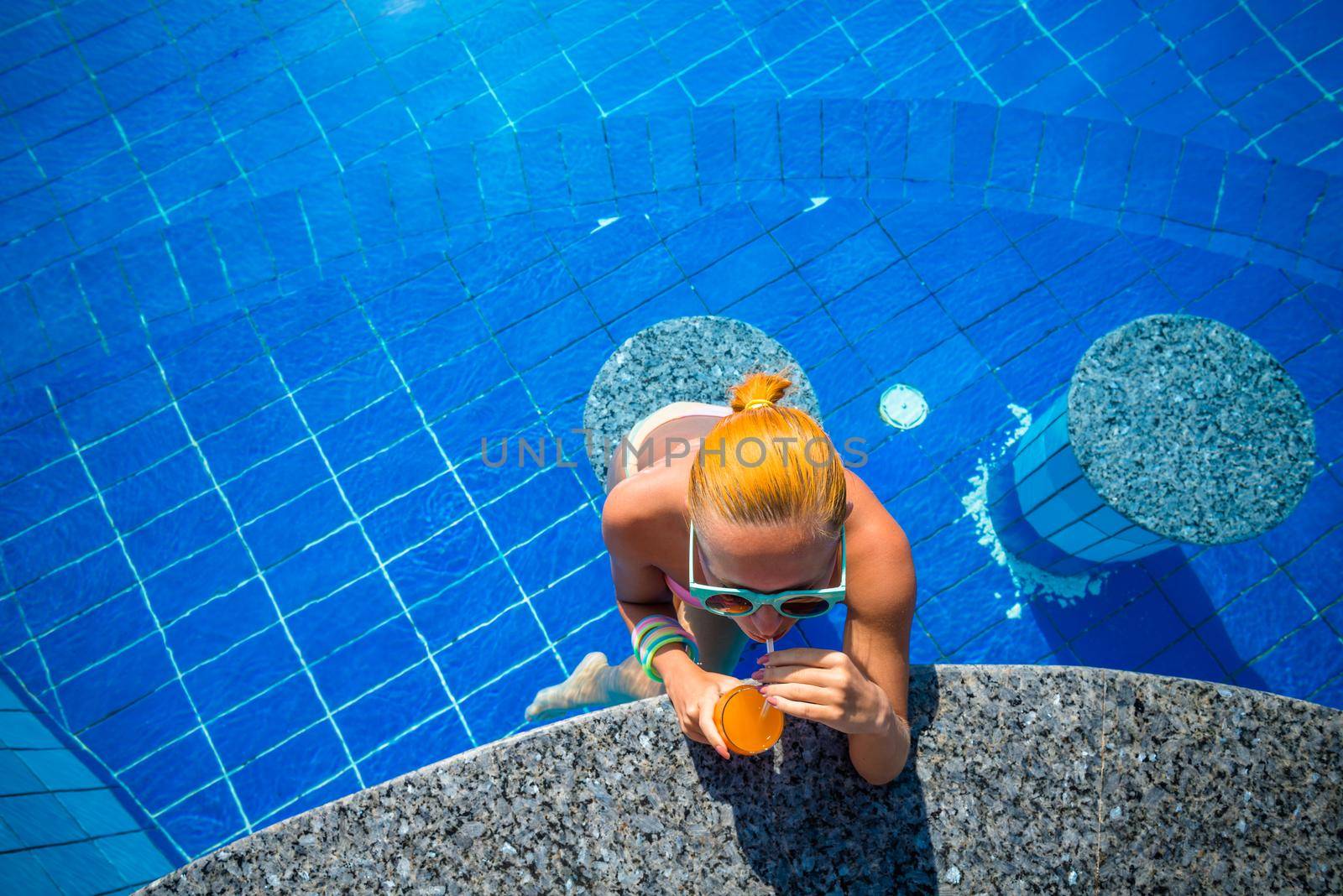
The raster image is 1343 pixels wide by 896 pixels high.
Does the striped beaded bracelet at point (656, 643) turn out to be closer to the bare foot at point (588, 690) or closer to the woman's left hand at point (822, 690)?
the woman's left hand at point (822, 690)

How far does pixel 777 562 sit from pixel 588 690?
2.09 m

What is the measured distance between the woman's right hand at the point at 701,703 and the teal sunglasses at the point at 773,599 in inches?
6.3

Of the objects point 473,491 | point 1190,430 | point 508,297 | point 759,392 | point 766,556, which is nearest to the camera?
point 766,556

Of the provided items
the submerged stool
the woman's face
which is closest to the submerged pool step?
the submerged stool

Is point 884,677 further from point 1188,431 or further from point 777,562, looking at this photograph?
point 1188,431

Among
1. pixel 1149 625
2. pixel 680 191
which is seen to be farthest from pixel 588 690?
pixel 680 191

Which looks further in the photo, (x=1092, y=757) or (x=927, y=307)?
(x=927, y=307)

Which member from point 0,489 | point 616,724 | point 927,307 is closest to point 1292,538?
point 927,307

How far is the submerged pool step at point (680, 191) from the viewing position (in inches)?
167

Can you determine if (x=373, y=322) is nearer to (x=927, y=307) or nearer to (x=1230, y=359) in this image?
(x=927, y=307)

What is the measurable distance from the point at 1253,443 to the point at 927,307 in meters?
1.63

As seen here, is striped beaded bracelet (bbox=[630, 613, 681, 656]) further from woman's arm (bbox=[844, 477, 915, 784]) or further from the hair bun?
the hair bun

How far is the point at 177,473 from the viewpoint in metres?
3.96

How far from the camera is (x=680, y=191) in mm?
4402
